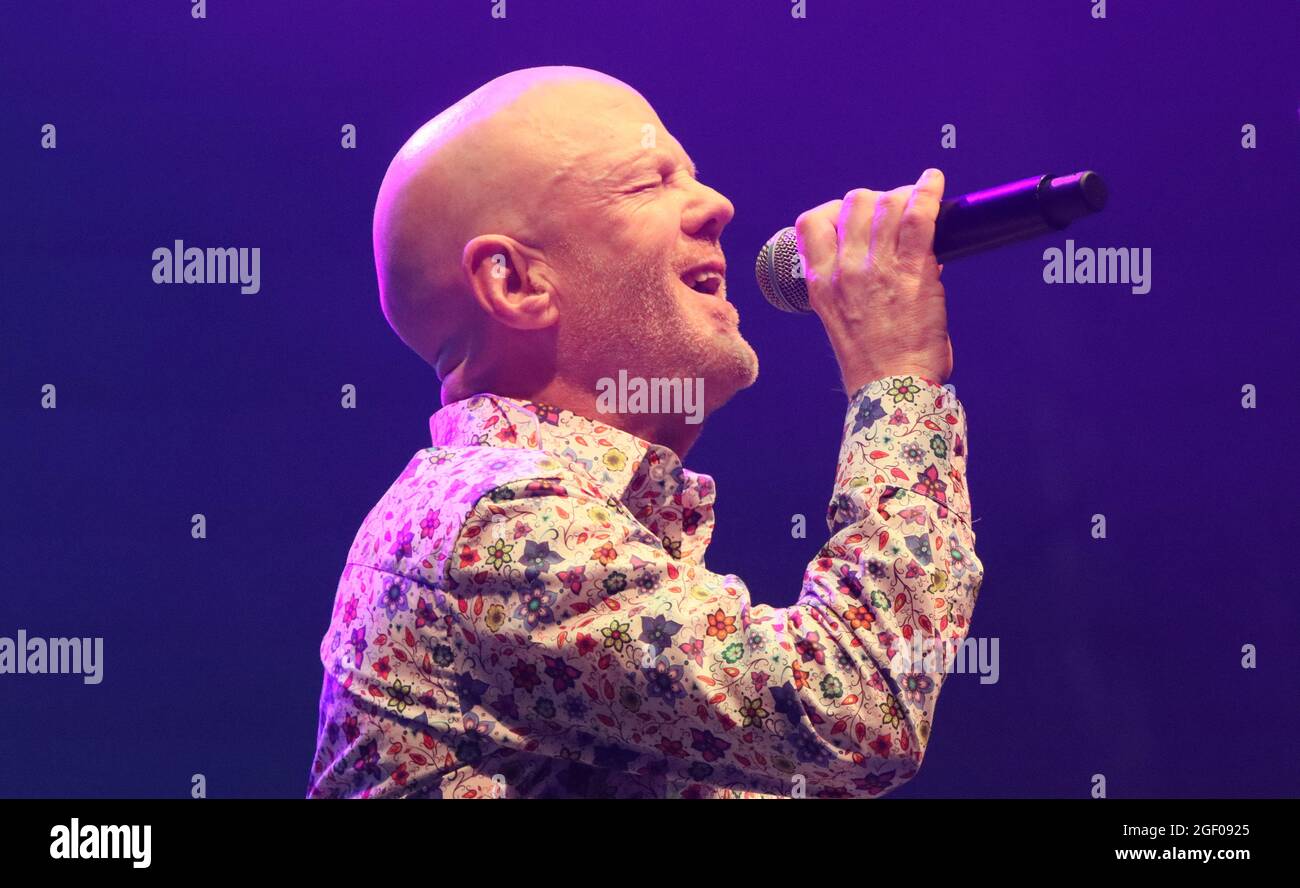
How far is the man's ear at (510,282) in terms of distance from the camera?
1220mm

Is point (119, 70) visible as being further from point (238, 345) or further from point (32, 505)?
point (32, 505)

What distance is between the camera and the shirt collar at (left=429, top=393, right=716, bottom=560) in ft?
3.83

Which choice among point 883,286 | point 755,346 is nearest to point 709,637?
point 883,286

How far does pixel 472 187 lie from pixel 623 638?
18.7 inches

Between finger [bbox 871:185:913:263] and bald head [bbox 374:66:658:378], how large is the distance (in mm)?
261

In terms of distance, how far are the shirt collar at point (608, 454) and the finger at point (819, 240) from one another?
0.20 metres

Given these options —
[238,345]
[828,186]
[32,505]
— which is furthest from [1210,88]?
[32,505]

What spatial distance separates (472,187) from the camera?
4.09 feet
